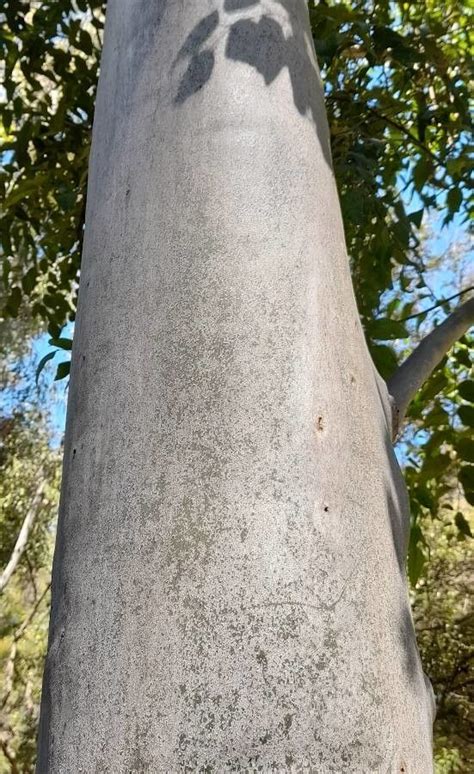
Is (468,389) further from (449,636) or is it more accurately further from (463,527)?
(449,636)

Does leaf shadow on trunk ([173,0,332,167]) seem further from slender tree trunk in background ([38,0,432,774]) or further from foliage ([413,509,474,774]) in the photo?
foliage ([413,509,474,774])

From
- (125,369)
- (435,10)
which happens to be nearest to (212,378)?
(125,369)

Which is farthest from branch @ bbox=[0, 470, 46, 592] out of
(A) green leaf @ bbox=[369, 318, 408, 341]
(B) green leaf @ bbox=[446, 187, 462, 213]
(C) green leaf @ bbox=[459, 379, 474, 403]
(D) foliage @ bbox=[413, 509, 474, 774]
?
(A) green leaf @ bbox=[369, 318, 408, 341]

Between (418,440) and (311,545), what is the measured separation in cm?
464

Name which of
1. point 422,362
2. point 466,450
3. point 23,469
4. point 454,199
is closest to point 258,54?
point 422,362

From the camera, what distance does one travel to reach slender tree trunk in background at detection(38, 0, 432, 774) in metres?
0.61

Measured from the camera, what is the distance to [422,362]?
1.19 m

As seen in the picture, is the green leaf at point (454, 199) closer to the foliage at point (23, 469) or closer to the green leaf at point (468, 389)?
the green leaf at point (468, 389)

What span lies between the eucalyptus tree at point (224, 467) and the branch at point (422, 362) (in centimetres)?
12

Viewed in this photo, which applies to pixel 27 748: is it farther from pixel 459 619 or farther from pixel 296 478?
pixel 296 478

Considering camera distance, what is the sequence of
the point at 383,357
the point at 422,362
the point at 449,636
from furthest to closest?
the point at 449,636 < the point at 383,357 < the point at 422,362

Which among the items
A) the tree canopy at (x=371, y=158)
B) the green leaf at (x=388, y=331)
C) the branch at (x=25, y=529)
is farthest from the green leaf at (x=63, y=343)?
the branch at (x=25, y=529)

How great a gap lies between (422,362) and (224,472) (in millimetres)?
606

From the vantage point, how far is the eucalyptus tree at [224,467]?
0.61m
